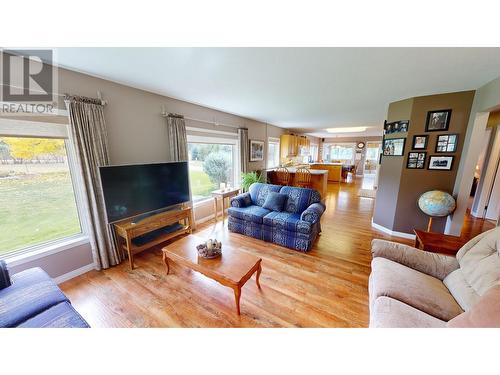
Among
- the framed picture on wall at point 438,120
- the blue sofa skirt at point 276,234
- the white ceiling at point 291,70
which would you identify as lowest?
the blue sofa skirt at point 276,234

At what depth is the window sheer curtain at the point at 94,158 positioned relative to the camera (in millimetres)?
1896

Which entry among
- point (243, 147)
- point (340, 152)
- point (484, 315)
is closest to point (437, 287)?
point (484, 315)

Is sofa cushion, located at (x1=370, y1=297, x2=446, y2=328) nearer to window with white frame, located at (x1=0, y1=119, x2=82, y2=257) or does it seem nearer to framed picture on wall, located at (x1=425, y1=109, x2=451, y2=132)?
framed picture on wall, located at (x1=425, y1=109, x2=451, y2=132)

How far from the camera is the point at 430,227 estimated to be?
9.39 feet

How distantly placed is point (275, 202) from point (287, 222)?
20.5 inches

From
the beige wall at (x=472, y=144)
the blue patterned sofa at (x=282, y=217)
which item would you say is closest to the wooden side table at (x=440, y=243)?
the beige wall at (x=472, y=144)

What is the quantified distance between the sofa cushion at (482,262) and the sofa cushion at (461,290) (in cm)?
2

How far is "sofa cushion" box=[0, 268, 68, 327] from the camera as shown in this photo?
1.09 meters

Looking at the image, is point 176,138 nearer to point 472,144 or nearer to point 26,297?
point 26,297

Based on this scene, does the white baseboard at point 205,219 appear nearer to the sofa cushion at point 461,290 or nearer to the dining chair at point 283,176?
the dining chair at point 283,176

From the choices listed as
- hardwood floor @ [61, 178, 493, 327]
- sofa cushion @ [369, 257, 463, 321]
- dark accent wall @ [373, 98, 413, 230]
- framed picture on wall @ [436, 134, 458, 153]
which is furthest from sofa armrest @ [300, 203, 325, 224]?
framed picture on wall @ [436, 134, 458, 153]
